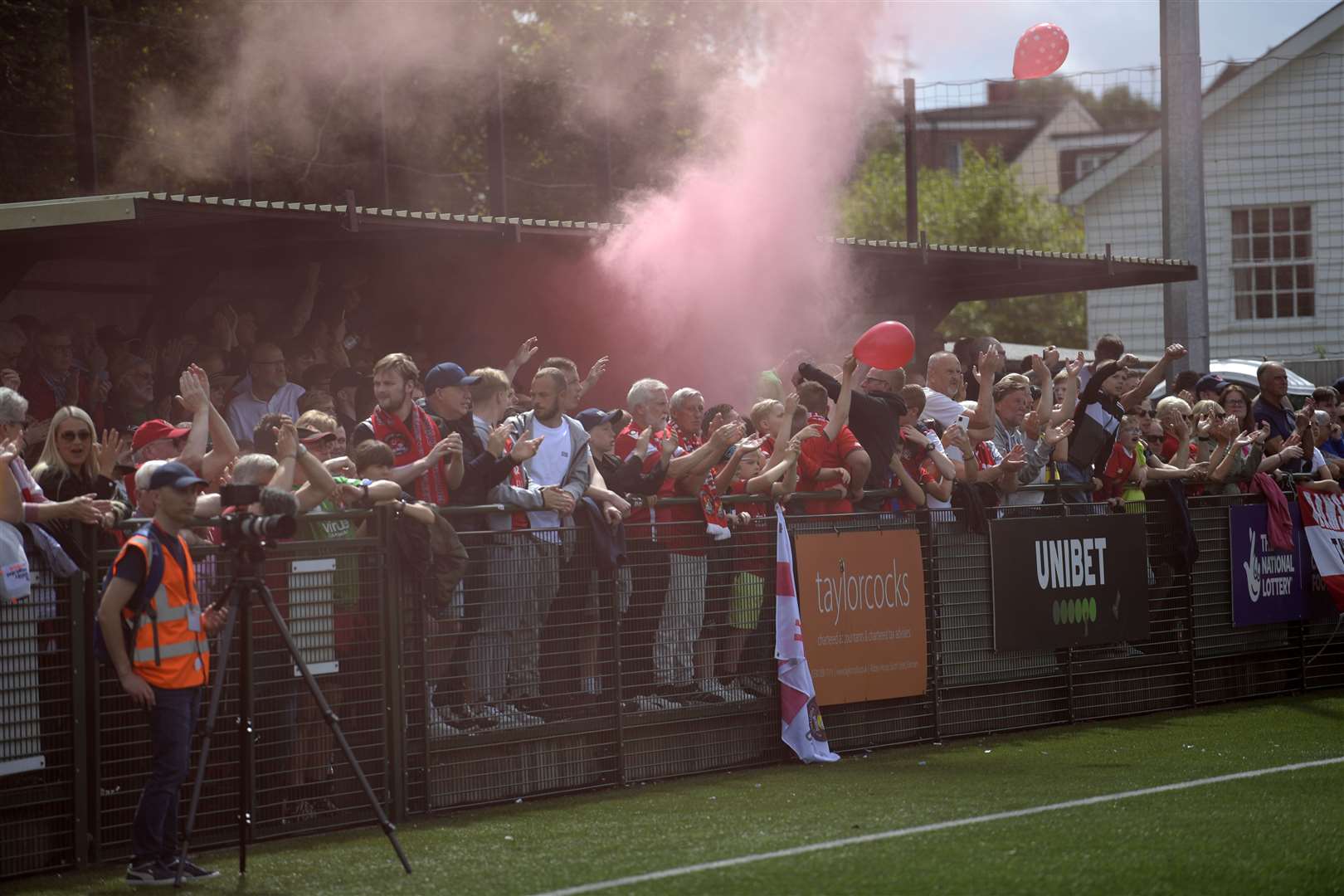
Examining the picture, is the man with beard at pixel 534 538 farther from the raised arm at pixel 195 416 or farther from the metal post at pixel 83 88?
the metal post at pixel 83 88

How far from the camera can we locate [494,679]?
8836mm

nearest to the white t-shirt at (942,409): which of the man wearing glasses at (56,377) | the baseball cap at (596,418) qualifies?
the baseball cap at (596,418)

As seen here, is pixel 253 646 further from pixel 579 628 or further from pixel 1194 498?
pixel 1194 498

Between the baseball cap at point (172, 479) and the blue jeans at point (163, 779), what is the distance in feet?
2.73

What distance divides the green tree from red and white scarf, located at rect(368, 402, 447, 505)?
143 ft

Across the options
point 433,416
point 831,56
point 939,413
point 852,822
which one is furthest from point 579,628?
point 831,56

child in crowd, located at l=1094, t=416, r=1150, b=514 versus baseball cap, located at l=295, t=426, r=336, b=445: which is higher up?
baseball cap, located at l=295, t=426, r=336, b=445

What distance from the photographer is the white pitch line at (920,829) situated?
6680 millimetres

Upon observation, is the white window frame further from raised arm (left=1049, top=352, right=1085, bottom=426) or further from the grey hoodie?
the grey hoodie

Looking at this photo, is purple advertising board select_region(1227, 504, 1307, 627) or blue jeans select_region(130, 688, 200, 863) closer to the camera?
blue jeans select_region(130, 688, 200, 863)

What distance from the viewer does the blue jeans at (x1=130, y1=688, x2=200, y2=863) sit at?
7.04m

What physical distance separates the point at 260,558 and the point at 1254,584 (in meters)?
8.34

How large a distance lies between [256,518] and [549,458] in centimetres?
281

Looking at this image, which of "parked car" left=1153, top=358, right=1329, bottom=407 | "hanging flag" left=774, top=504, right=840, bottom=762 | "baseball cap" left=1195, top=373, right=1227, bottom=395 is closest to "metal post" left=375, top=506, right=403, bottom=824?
"hanging flag" left=774, top=504, right=840, bottom=762
